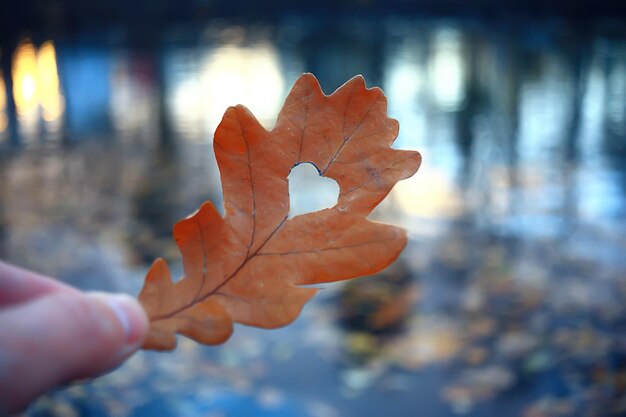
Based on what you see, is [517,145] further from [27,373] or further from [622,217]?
[27,373]

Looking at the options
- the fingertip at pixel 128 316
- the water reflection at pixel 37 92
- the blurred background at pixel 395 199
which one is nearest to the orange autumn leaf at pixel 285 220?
the fingertip at pixel 128 316

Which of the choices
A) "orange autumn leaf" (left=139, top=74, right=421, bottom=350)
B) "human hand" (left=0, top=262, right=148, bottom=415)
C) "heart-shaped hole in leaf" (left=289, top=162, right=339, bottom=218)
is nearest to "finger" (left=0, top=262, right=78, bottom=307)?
"human hand" (left=0, top=262, right=148, bottom=415)

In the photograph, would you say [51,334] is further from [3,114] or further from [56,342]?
[3,114]

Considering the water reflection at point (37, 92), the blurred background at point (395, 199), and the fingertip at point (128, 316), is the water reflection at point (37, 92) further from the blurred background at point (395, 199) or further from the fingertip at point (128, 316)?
the fingertip at point (128, 316)

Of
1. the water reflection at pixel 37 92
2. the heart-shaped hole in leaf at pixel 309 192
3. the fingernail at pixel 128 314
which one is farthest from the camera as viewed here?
the water reflection at pixel 37 92

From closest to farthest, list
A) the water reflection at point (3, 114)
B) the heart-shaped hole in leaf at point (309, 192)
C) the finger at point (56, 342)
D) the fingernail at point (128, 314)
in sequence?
the finger at point (56, 342), the fingernail at point (128, 314), the heart-shaped hole in leaf at point (309, 192), the water reflection at point (3, 114)

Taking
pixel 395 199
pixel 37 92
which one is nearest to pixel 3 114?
pixel 37 92

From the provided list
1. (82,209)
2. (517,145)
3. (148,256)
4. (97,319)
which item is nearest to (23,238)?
(82,209)
